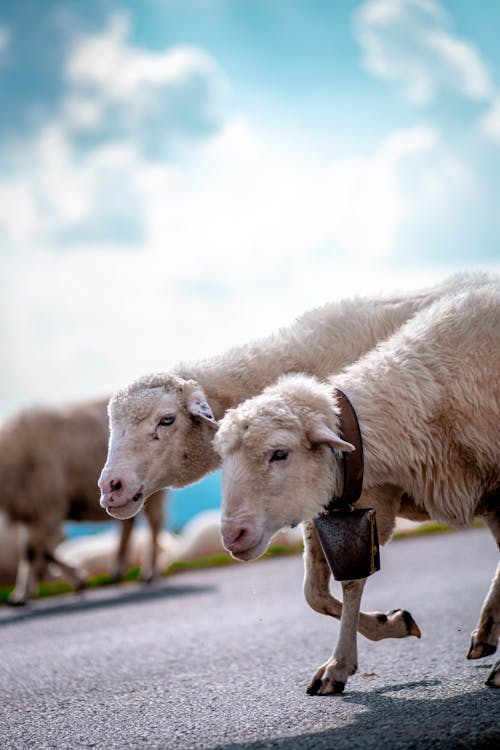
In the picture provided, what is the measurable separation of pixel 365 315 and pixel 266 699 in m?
2.28

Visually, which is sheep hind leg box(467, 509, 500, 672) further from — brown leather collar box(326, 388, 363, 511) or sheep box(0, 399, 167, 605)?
sheep box(0, 399, 167, 605)

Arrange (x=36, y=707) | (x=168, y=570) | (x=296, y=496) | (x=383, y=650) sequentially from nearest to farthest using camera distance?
(x=296, y=496) < (x=36, y=707) < (x=383, y=650) < (x=168, y=570)

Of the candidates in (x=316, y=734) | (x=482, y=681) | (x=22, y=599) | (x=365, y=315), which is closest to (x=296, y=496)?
(x=316, y=734)

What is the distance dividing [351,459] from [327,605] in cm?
125

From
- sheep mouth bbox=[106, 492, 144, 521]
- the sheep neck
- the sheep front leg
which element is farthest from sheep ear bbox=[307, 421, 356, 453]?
the sheep neck

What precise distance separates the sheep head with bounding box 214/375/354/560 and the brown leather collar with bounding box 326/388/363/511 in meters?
0.06

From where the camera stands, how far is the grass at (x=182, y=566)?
1407 cm

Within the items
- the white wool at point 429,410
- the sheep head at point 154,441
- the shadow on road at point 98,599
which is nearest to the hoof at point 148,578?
the shadow on road at point 98,599

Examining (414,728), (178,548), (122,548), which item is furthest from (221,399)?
(178,548)

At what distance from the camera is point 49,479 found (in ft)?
44.0

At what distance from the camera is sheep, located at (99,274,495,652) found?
5512 mm

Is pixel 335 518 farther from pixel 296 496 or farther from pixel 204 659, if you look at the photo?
pixel 204 659

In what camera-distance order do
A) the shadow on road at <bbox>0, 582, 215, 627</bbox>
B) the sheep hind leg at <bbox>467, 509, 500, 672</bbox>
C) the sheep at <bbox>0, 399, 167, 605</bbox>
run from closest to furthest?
the sheep hind leg at <bbox>467, 509, 500, 672</bbox> < the shadow on road at <bbox>0, 582, 215, 627</bbox> < the sheep at <bbox>0, 399, 167, 605</bbox>

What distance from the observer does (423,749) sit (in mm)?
3656
